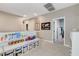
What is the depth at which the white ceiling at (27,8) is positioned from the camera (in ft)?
7.70

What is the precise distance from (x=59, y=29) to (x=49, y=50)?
670 millimetres

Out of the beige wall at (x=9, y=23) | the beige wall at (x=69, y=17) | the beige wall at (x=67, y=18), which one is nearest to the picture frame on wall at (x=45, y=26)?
the beige wall at (x=67, y=18)

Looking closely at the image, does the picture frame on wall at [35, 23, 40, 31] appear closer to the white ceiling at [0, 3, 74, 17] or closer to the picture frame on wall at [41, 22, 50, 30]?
the picture frame on wall at [41, 22, 50, 30]

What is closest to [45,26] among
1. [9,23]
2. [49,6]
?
[49,6]

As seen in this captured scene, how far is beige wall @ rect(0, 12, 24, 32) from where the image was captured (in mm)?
2355

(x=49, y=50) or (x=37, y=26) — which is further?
(x=37, y=26)

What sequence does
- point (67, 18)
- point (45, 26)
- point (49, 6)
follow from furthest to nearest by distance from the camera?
point (45, 26), point (67, 18), point (49, 6)

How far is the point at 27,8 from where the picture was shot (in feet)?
8.32

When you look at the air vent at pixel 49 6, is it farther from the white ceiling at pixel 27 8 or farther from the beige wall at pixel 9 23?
the beige wall at pixel 9 23

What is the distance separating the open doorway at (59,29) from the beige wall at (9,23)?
963mm

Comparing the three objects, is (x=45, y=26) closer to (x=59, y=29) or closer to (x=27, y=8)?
(x=59, y=29)

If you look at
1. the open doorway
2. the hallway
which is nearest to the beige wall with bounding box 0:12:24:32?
the hallway

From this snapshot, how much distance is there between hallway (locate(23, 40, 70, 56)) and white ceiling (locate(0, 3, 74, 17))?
0.91 meters

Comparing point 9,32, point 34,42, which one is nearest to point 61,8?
point 34,42
